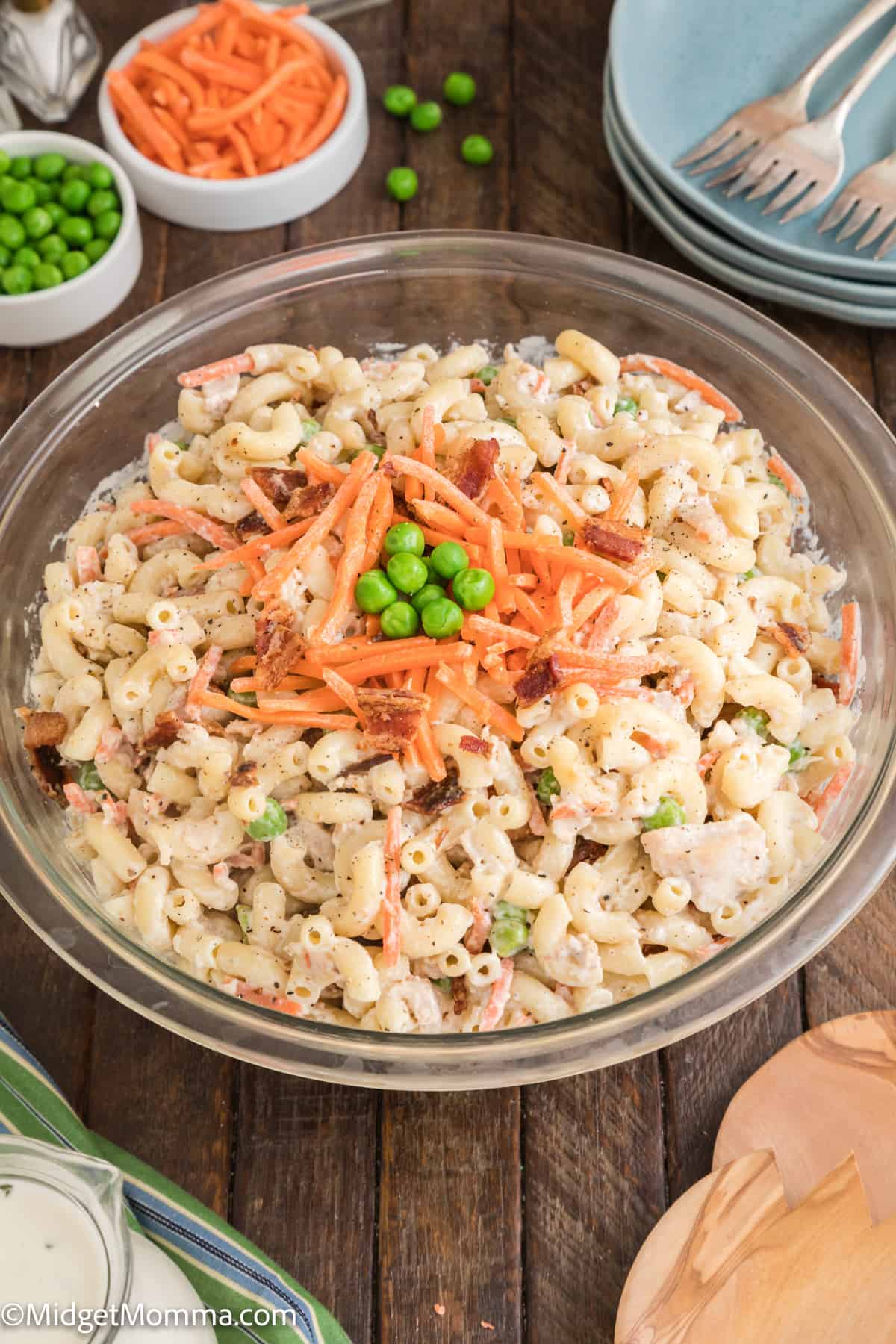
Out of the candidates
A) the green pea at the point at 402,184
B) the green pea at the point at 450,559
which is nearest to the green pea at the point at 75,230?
the green pea at the point at 402,184

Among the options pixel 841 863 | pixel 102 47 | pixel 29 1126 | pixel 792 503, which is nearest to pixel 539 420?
pixel 792 503

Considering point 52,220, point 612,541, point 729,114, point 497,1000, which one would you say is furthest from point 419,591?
point 729,114

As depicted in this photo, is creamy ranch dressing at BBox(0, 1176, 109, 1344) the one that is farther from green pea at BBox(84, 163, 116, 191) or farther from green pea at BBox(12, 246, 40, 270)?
green pea at BBox(84, 163, 116, 191)

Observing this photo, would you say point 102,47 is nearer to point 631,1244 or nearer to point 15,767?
point 15,767

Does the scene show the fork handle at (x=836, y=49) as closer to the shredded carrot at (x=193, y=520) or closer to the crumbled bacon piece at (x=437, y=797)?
the shredded carrot at (x=193, y=520)

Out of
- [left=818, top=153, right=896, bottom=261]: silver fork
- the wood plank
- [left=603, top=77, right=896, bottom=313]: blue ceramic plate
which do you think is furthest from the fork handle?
the wood plank

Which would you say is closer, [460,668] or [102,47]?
[460,668]

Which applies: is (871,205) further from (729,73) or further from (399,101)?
(399,101)

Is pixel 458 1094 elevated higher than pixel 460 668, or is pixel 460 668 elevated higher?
pixel 460 668
